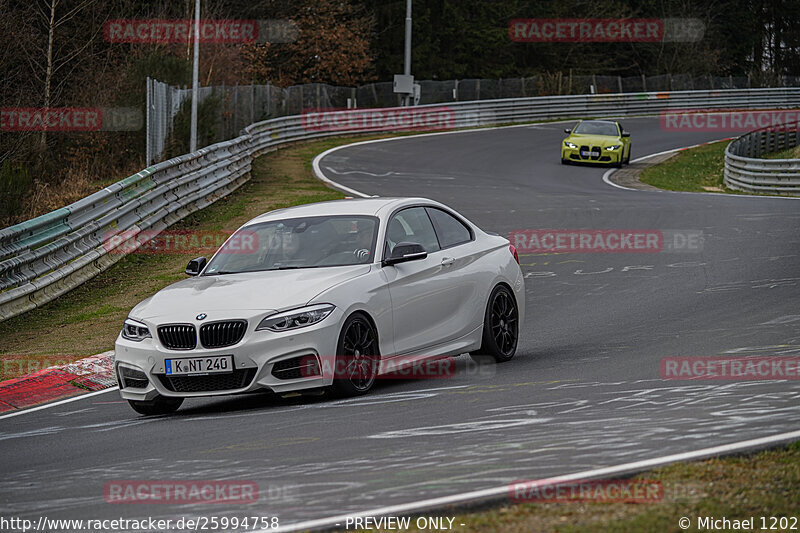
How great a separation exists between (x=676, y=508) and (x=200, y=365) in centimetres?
449

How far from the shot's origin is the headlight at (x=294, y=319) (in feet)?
28.9

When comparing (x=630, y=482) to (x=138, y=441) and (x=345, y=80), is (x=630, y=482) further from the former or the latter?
(x=345, y=80)

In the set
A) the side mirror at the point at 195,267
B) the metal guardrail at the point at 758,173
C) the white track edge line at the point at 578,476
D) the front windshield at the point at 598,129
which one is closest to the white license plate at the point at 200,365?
the side mirror at the point at 195,267

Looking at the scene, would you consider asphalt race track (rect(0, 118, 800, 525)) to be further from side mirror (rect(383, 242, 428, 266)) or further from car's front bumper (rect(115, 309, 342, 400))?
side mirror (rect(383, 242, 428, 266))

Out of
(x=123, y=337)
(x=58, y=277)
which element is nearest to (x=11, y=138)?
(x=58, y=277)

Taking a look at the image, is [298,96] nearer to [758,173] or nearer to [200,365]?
[758,173]

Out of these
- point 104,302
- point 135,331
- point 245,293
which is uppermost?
point 245,293

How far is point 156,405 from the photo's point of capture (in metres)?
9.41

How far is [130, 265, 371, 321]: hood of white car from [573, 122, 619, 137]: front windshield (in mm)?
30805

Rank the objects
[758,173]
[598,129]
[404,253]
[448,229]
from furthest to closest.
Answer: [598,129] → [758,173] → [448,229] → [404,253]

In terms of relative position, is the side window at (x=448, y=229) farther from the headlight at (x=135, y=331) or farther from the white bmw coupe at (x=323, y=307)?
the headlight at (x=135, y=331)

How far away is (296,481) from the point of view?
20.9 ft

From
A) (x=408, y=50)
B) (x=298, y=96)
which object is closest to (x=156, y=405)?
(x=298, y=96)

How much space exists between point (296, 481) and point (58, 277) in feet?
33.3
